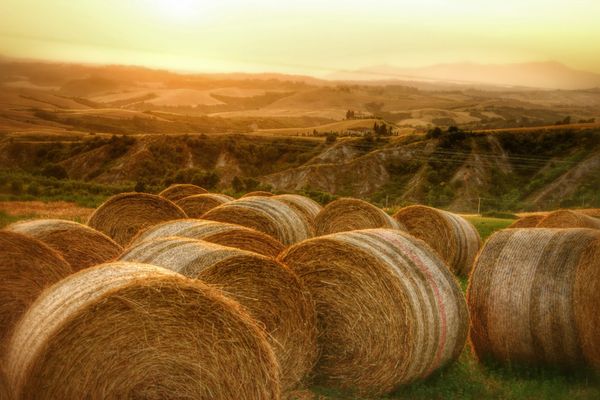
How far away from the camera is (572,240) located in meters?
8.27

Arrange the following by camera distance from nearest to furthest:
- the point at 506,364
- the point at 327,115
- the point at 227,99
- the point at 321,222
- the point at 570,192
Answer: the point at 506,364 < the point at 321,222 < the point at 570,192 < the point at 227,99 < the point at 327,115

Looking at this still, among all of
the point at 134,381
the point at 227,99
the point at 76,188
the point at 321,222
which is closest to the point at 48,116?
the point at 76,188

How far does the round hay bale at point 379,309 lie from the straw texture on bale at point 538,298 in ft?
1.59

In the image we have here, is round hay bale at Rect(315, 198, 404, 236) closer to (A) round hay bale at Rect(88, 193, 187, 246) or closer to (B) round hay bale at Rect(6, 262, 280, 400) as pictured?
(A) round hay bale at Rect(88, 193, 187, 246)

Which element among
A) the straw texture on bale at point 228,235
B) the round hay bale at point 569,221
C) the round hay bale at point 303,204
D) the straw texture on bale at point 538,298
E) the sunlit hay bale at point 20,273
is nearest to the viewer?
the sunlit hay bale at point 20,273

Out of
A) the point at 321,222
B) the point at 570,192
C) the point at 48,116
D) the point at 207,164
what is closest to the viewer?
the point at 321,222

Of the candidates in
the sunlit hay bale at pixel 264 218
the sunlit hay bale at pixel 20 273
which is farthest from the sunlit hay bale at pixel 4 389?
the sunlit hay bale at pixel 264 218

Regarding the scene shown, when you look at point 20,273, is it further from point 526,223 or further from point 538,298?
point 526,223

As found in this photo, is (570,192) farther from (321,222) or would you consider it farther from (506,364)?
(506,364)

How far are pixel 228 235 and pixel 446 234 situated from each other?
8.14m

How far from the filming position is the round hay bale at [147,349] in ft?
15.8

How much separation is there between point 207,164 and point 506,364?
6105 cm

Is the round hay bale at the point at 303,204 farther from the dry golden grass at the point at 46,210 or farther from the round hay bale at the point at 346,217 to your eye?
the dry golden grass at the point at 46,210

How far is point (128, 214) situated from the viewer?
13.3 metres
